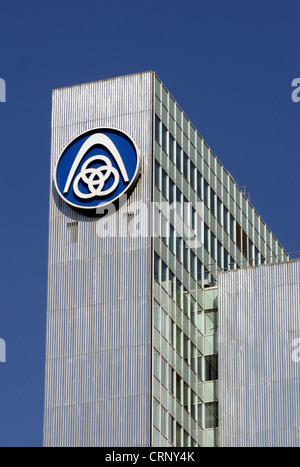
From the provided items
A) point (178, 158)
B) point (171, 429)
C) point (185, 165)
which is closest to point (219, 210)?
point (185, 165)

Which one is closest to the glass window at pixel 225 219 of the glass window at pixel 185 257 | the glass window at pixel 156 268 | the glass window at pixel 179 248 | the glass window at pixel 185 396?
the glass window at pixel 185 257

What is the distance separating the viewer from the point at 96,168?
134 m

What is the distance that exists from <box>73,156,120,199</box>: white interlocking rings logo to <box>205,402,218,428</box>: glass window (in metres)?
18.8

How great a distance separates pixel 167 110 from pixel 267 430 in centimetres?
2669

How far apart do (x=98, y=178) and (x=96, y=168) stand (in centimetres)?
88

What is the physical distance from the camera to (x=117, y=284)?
132m

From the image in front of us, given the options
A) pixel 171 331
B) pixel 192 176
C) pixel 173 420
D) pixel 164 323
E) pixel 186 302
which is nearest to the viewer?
pixel 173 420

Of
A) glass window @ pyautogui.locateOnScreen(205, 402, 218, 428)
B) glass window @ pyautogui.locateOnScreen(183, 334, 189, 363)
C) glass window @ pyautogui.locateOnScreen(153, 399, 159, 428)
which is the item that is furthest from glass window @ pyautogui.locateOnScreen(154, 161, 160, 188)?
glass window @ pyautogui.locateOnScreen(205, 402, 218, 428)

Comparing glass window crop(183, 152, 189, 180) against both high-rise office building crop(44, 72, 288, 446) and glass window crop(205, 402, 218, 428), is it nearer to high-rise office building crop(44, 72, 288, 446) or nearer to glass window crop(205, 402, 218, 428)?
high-rise office building crop(44, 72, 288, 446)

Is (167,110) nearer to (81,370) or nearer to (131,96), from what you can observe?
(131,96)

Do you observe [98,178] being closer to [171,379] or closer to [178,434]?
[171,379]

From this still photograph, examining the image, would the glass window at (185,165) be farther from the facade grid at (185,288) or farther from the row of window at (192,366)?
the row of window at (192,366)

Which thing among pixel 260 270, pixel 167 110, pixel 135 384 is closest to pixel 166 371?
pixel 135 384

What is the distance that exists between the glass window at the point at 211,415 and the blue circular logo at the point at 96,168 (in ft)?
59.8
